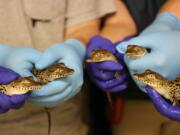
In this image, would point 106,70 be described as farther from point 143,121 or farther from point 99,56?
point 143,121

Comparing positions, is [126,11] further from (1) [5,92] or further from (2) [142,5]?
(1) [5,92]

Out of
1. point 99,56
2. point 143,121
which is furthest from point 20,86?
point 143,121

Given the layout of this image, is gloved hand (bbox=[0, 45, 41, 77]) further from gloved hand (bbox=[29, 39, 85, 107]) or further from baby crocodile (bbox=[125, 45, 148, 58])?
baby crocodile (bbox=[125, 45, 148, 58])

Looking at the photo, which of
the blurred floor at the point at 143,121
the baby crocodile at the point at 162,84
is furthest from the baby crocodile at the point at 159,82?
the blurred floor at the point at 143,121

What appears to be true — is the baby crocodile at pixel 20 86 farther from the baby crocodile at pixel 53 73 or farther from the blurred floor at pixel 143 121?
the blurred floor at pixel 143 121

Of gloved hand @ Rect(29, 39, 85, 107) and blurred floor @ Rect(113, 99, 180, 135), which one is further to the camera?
blurred floor @ Rect(113, 99, 180, 135)

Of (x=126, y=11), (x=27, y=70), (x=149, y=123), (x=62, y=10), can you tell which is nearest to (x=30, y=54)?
(x=27, y=70)

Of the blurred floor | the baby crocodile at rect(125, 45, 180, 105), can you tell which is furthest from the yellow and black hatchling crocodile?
the blurred floor

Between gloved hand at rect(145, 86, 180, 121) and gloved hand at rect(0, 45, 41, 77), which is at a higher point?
gloved hand at rect(0, 45, 41, 77)
